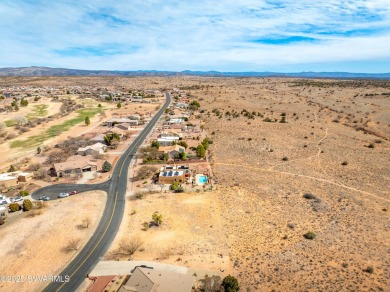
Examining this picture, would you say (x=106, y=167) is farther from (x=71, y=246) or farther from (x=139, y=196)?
(x=71, y=246)

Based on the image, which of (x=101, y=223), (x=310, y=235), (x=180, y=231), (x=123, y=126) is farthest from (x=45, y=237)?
(x=123, y=126)

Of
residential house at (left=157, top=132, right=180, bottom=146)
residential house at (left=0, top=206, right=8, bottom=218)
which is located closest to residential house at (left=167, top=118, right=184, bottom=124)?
residential house at (left=157, top=132, right=180, bottom=146)

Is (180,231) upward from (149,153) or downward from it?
downward

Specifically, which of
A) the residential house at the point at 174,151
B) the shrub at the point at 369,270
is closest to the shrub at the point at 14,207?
the residential house at the point at 174,151

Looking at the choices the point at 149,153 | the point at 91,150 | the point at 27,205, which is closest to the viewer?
the point at 27,205

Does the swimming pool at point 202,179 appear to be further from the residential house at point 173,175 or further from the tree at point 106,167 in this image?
the tree at point 106,167

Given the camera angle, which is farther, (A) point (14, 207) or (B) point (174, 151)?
(B) point (174, 151)

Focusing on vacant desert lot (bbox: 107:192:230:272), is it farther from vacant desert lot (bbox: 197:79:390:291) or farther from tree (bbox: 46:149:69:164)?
tree (bbox: 46:149:69:164)

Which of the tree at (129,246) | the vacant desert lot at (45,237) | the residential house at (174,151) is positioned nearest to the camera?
the vacant desert lot at (45,237)
